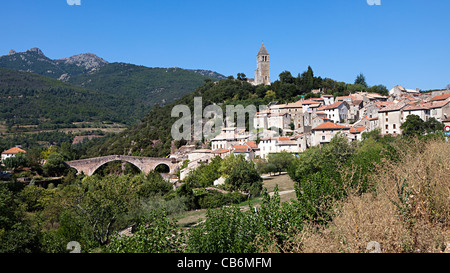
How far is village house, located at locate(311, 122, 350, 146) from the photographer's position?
5103cm

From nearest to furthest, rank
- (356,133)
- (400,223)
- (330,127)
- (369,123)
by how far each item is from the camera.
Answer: (400,223), (356,133), (330,127), (369,123)

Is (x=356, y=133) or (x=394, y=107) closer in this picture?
(x=356, y=133)

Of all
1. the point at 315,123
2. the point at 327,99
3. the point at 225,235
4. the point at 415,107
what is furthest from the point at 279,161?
the point at 225,235

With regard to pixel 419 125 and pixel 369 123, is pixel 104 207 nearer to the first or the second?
pixel 419 125

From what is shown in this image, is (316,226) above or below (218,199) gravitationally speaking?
above

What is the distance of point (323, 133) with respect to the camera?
5194cm

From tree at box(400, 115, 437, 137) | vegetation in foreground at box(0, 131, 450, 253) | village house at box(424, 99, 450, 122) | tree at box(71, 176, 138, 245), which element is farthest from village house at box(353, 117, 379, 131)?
tree at box(71, 176, 138, 245)

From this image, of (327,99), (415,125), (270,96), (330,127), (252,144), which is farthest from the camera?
(270,96)

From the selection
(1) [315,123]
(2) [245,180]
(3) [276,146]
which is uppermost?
(1) [315,123]

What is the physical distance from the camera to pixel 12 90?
5443 inches

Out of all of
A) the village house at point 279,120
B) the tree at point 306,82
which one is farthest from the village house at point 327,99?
the tree at point 306,82

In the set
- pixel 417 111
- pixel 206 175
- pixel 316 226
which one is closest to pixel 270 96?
pixel 417 111

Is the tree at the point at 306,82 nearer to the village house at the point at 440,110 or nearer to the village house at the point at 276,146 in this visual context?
the village house at the point at 276,146

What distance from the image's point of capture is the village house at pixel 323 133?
51.0m
